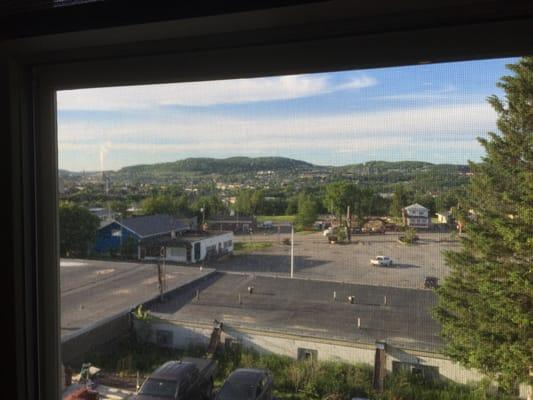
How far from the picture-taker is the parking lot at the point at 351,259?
2.74 feet

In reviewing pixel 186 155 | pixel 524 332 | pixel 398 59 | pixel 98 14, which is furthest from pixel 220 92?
pixel 524 332

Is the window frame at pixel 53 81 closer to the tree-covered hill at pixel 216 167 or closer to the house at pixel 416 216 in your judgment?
the tree-covered hill at pixel 216 167

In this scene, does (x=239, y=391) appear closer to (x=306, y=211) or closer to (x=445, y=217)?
(x=306, y=211)

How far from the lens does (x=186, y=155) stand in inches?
39.8

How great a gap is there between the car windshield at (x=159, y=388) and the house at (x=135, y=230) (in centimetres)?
32

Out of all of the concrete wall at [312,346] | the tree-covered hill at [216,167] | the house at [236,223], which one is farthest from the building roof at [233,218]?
the concrete wall at [312,346]

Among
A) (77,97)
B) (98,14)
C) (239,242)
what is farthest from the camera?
(77,97)

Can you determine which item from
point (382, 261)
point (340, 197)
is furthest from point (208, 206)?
point (382, 261)

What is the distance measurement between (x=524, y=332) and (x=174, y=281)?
759 mm

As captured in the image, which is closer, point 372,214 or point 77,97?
point 372,214

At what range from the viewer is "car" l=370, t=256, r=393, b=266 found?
2.81ft

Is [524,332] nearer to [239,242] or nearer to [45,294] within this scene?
[239,242]

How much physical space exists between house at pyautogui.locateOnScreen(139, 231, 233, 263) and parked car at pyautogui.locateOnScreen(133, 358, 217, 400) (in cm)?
26

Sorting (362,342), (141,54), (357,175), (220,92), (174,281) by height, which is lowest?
(362,342)
